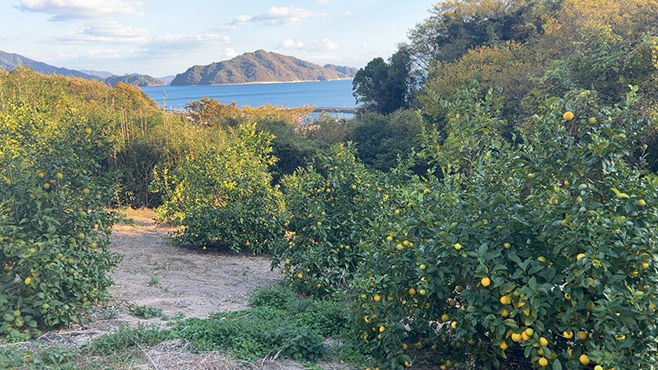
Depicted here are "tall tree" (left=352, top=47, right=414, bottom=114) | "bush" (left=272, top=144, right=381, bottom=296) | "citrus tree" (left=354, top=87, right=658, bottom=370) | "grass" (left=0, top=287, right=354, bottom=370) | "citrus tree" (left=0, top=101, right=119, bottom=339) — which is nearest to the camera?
"citrus tree" (left=354, top=87, right=658, bottom=370)

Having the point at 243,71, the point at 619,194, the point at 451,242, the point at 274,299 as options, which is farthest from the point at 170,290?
the point at 243,71

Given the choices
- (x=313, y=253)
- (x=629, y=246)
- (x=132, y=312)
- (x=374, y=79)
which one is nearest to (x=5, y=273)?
(x=132, y=312)

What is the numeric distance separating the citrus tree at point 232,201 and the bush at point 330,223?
7.36ft

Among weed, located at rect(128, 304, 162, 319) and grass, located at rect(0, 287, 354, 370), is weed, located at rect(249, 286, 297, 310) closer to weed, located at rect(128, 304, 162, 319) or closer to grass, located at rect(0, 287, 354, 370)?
grass, located at rect(0, 287, 354, 370)

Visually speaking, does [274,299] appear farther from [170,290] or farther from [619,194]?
[619,194]

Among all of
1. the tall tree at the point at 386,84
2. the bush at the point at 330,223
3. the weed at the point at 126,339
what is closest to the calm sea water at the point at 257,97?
the tall tree at the point at 386,84

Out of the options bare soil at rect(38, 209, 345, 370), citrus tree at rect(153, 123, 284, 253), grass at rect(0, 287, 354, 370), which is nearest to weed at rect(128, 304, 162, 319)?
bare soil at rect(38, 209, 345, 370)

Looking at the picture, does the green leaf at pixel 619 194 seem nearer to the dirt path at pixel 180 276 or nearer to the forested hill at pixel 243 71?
the dirt path at pixel 180 276

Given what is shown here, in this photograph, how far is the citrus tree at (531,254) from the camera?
267 cm

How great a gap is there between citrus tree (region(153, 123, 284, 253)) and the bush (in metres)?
2.24

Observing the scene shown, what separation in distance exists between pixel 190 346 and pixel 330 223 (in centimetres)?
240

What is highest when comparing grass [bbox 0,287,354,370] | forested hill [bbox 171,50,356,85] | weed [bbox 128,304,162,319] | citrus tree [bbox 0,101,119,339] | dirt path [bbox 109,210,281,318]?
forested hill [bbox 171,50,356,85]

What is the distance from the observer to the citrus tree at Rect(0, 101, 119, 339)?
3830 mm

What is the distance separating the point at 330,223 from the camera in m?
5.71
